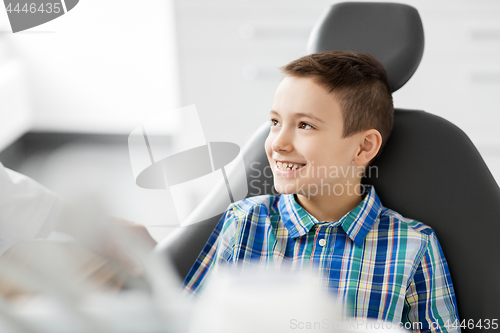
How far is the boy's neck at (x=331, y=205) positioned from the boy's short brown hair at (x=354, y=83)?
0.11 m

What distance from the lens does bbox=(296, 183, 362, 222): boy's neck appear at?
717mm

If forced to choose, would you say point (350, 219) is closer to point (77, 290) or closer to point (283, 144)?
point (283, 144)

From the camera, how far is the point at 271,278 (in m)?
0.11

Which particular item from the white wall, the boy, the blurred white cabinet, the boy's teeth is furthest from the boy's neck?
the blurred white cabinet

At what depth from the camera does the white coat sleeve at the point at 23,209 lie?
0.45ft

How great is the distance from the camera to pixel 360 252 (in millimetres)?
656

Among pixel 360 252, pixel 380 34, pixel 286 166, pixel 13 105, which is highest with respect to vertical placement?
pixel 13 105

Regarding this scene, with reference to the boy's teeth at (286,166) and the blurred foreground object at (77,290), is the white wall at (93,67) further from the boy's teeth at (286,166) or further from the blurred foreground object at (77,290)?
the boy's teeth at (286,166)

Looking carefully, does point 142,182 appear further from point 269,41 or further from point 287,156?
point 269,41

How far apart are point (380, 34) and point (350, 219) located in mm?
301

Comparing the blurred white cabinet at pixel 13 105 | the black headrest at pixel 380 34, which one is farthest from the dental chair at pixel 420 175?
the blurred white cabinet at pixel 13 105

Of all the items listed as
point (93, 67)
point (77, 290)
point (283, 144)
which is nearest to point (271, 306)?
point (77, 290)

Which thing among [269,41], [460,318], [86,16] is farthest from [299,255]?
[269,41]

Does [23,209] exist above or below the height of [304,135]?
above
